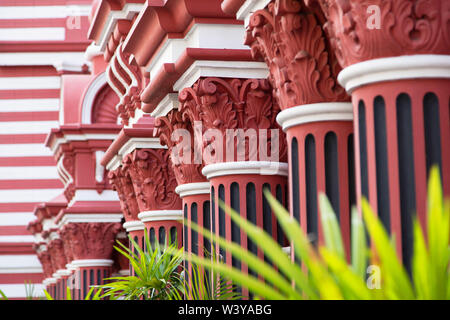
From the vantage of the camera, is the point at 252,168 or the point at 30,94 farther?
the point at 30,94

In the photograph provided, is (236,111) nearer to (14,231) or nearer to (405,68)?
(405,68)

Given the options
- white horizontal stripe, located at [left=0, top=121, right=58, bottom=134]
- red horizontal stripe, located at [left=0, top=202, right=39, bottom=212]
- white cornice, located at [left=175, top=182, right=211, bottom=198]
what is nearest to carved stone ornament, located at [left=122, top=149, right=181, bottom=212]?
white cornice, located at [left=175, top=182, right=211, bottom=198]

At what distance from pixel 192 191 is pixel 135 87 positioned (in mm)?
3275

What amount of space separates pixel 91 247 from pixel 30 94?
1085cm

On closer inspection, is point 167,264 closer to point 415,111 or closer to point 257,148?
point 257,148

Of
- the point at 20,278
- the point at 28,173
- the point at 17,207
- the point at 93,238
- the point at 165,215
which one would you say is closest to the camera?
the point at 165,215

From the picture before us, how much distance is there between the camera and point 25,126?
1092 inches

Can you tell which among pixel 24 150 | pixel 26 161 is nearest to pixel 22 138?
pixel 24 150

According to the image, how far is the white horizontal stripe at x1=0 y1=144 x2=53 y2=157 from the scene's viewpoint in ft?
90.3

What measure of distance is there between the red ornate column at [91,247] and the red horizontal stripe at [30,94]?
10.3 meters

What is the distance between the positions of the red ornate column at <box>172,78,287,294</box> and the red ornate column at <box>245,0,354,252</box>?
5.48 feet

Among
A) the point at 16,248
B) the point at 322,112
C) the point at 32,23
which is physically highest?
the point at 32,23
